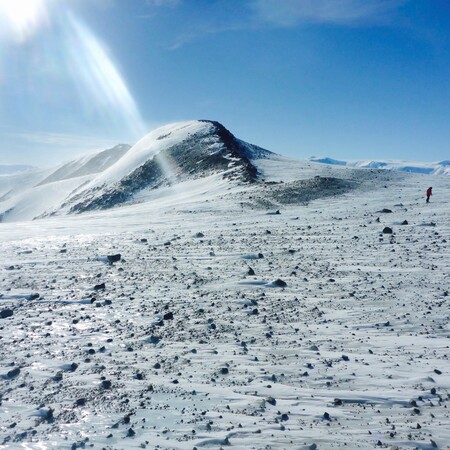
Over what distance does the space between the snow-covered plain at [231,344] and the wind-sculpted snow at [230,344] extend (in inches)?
1.5

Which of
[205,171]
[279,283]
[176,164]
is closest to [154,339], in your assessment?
[279,283]

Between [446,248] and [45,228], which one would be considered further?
[45,228]

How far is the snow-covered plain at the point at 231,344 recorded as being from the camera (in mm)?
6781

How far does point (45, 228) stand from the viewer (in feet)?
102

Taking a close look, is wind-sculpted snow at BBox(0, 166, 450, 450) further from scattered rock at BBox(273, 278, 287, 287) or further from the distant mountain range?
the distant mountain range

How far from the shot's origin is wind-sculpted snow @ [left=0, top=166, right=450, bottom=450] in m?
6.78

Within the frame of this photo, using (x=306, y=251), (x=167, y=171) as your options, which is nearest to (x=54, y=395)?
(x=306, y=251)

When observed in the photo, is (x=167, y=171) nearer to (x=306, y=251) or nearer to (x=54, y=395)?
(x=306, y=251)

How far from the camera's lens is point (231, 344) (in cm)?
985

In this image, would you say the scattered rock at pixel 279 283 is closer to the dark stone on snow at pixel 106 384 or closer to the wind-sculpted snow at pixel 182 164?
the dark stone on snow at pixel 106 384

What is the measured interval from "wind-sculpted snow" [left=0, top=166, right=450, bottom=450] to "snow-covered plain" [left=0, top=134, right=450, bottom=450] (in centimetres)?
4

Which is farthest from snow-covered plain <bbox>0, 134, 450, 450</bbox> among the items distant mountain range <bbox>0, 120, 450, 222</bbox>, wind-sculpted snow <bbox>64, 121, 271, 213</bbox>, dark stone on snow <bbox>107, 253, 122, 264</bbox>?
wind-sculpted snow <bbox>64, 121, 271, 213</bbox>

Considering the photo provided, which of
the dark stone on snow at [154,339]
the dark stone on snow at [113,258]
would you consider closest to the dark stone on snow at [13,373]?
the dark stone on snow at [154,339]

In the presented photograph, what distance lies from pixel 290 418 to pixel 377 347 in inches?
139
